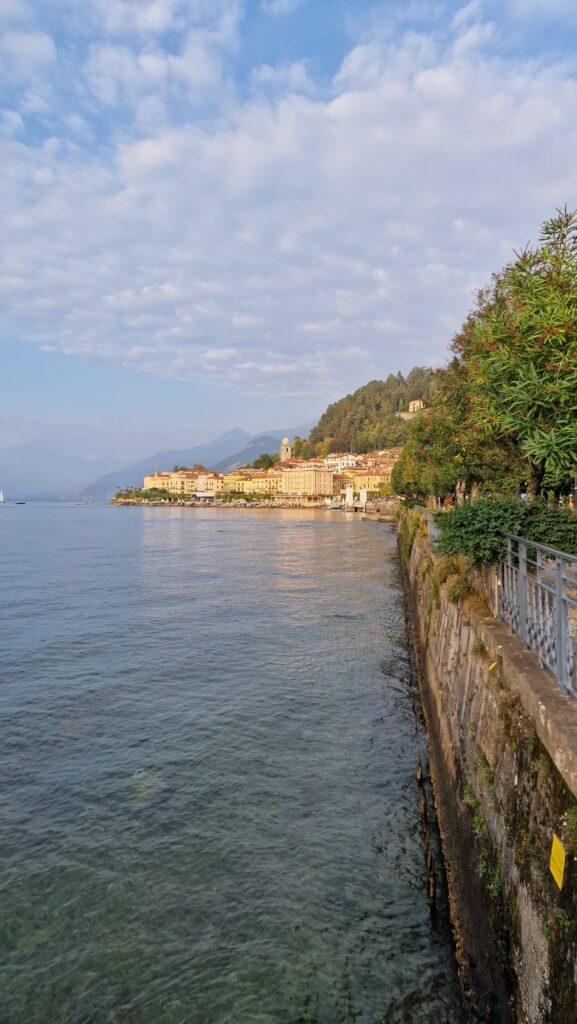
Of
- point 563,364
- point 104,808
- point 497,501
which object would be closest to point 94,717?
point 104,808

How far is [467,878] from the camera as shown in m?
6.72

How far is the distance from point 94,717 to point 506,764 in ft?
33.3

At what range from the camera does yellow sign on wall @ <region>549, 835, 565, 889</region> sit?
4070 millimetres

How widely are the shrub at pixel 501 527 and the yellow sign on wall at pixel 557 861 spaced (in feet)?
16.0

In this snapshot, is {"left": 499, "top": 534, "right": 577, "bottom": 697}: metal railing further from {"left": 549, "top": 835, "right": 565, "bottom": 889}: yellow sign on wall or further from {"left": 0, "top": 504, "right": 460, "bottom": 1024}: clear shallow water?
{"left": 0, "top": 504, "right": 460, "bottom": 1024}: clear shallow water

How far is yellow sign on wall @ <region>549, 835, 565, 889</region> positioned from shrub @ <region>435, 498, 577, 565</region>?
488 centimetres

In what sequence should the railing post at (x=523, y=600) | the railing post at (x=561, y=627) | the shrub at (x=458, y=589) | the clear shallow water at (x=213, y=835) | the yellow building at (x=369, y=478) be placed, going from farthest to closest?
the yellow building at (x=369, y=478) → the shrub at (x=458, y=589) → the railing post at (x=523, y=600) → the clear shallow water at (x=213, y=835) → the railing post at (x=561, y=627)

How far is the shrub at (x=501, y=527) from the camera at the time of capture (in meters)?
8.80

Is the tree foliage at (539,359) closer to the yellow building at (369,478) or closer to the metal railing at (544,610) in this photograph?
the metal railing at (544,610)

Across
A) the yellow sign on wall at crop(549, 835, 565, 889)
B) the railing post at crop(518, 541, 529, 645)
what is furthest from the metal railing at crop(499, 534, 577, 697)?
the yellow sign on wall at crop(549, 835, 565, 889)

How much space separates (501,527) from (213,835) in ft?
21.3

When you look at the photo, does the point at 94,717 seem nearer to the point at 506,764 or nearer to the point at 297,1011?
the point at 297,1011

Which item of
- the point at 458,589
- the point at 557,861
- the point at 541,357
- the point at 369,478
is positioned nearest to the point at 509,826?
the point at 557,861

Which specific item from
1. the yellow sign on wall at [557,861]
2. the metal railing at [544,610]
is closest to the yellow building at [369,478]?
the metal railing at [544,610]
